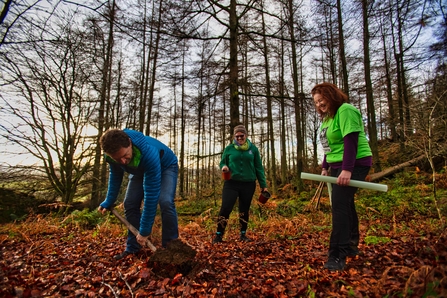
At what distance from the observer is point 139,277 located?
8.11 ft

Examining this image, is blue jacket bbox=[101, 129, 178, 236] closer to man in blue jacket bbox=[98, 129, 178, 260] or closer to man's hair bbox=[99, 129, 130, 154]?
man in blue jacket bbox=[98, 129, 178, 260]

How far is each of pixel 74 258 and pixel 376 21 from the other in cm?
506

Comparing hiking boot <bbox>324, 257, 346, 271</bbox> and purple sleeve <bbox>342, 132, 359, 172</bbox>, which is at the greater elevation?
purple sleeve <bbox>342, 132, 359, 172</bbox>

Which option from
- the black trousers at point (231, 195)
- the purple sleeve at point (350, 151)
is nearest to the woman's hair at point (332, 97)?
the purple sleeve at point (350, 151)

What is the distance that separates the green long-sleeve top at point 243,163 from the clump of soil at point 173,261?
1.74 meters

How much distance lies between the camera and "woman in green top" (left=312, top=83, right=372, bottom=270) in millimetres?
2467

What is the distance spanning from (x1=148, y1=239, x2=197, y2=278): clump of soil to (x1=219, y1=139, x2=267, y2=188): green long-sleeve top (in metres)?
1.74

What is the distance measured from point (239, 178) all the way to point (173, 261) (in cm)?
191

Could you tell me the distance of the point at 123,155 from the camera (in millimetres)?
2617

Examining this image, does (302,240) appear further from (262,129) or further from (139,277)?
(262,129)

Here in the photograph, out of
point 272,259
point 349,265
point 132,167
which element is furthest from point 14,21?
point 349,265

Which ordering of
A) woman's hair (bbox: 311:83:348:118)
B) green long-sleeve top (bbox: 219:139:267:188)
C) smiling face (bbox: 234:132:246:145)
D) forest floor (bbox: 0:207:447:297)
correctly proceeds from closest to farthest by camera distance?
1. forest floor (bbox: 0:207:447:297)
2. woman's hair (bbox: 311:83:348:118)
3. green long-sleeve top (bbox: 219:139:267:188)
4. smiling face (bbox: 234:132:246:145)

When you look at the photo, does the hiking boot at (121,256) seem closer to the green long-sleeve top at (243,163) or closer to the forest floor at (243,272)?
the forest floor at (243,272)

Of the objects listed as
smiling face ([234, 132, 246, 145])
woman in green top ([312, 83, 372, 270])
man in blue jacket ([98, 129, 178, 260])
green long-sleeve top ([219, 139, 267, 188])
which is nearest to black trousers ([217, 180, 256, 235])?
green long-sleeve top ([219, 139, 267, 188])
